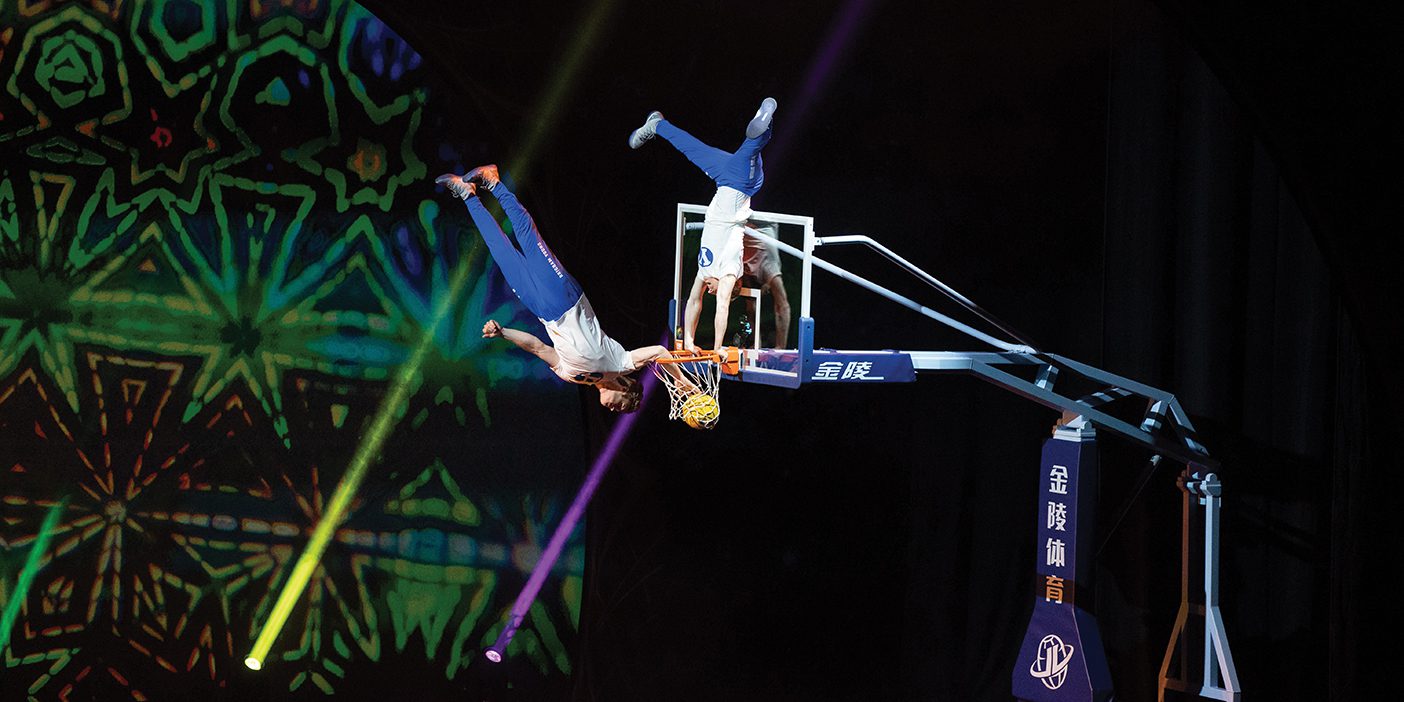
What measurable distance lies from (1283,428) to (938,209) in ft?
4.78

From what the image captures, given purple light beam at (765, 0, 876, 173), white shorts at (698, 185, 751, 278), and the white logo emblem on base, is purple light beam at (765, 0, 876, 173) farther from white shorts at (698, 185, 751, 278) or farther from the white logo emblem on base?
the white logo emblem on base

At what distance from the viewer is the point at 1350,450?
435cm

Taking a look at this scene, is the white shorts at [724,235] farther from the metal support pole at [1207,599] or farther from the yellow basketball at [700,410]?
the metal support pole at [1207,599]

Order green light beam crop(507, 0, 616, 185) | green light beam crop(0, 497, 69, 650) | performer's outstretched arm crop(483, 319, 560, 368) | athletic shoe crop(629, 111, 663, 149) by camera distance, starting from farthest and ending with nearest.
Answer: green light beam crop(507, 0, 616, 185) → green light beam crop(0, 497, 69, 650) → athletic shoe crop(629, 111, 663, 149) → performer's outstretched arm crop(483, 319, 560, 368)

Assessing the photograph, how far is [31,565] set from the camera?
4441 millimetres

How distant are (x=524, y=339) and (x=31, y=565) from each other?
206 cm

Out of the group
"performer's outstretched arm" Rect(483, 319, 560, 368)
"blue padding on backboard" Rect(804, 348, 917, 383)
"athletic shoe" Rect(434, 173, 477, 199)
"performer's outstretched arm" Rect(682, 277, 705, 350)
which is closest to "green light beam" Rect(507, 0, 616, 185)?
"athletic shoe" Rect(434, 173, 477, 199)

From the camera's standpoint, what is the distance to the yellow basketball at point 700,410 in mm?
4109

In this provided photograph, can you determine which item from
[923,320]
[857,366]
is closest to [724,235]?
[857,366]

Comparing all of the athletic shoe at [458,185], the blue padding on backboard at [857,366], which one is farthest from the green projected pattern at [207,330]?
the blue padding on backboard at [857,366]

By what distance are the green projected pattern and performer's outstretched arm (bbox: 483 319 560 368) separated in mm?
616

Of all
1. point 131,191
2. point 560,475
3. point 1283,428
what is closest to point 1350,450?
point 1283,428

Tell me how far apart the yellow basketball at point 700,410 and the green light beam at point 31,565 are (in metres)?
2.24

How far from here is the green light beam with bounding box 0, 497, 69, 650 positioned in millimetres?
4438
